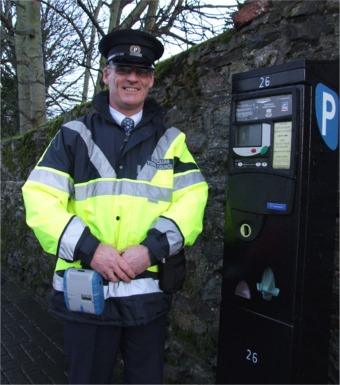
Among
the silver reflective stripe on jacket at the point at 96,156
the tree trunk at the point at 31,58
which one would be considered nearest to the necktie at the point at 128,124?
the silver reflective stripe on jacket at the point at 96,156

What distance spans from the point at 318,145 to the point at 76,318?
145 cm

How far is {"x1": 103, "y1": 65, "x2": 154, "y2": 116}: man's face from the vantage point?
209 centimetres

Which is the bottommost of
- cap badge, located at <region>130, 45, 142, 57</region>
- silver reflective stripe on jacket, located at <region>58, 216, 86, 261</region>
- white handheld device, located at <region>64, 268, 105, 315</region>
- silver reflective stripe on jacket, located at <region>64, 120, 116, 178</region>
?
white handheld device, located at <region>64, 268, 105, 315</region>

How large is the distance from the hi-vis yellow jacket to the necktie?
0.04m

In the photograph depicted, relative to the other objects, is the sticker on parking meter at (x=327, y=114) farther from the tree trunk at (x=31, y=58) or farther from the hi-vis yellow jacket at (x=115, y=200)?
the tree trunk at (x=31, y=58)

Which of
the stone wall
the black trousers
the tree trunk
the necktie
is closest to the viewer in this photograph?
the black trousers

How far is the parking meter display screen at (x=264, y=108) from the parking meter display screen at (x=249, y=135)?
0.13 ft

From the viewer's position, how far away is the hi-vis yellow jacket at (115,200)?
6.06ft

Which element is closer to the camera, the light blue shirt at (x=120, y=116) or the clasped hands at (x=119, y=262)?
the clasped hands at (x=119, y=262)

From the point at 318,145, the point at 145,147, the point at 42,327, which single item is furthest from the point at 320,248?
the point at 42,327

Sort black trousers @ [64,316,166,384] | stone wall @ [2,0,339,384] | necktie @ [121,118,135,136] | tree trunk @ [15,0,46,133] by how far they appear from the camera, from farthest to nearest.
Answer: tree trunk @ [15,0,46,133] → stone wall @ [2,0,339,384] → necktie @ [121,118,135,136] → black trousers @ [64,316,166,384]

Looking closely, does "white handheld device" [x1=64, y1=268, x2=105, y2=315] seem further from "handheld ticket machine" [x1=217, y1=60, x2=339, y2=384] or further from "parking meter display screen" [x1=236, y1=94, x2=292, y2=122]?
"parking meter display screen" [x1=236, y1=94, x2=292, y2=122]

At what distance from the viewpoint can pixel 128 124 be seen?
211 cm

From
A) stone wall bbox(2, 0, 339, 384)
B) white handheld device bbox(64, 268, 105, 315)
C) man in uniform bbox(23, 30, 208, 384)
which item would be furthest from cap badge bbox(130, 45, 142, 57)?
white handheld device bbox(64, 268, 105, 315)
